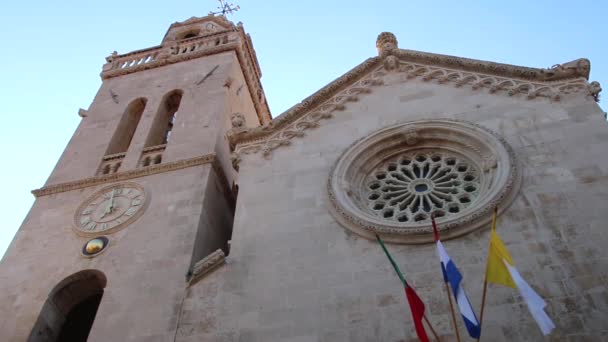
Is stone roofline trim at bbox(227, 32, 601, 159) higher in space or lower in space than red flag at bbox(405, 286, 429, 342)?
higher

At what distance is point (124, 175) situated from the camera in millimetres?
16328

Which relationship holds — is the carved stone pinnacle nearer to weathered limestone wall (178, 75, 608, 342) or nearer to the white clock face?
weathered limestone wall (178, 75, 608, 342)

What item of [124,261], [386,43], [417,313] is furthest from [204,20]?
[417,313]

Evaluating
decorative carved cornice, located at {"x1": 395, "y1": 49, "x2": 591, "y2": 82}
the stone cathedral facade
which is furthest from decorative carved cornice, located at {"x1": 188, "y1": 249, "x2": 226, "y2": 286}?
decorative carved cornice, located at {"x1": 395, "y1": 49, "x2": 591, "y2": 82}

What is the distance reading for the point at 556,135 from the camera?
12367 mm

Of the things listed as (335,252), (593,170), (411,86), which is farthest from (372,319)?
(411,86)

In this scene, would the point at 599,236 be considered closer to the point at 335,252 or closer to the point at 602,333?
the point at 602,333

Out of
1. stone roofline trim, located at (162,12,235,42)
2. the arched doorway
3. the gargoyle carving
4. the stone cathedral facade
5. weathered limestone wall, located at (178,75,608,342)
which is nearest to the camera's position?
weathered limestone wall, located at (178,75,608,342)

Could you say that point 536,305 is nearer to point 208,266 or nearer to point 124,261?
point 208,266

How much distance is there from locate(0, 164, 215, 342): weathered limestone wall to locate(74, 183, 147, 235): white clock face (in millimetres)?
209

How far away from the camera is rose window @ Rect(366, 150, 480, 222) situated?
1243 cm

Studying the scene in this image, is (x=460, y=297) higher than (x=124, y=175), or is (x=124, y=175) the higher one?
(x=124, y=175)

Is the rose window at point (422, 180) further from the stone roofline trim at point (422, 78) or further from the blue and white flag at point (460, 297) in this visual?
the blue and white flag at point (460, 297)

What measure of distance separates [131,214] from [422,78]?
292 inches
